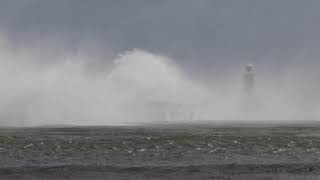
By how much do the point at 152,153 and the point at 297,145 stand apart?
41.9 ft

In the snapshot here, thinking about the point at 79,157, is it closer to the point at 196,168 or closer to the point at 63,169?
the point at 63,169

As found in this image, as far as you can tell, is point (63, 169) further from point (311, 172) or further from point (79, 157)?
point (311, 172)

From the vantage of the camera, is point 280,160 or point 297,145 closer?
point 280,160

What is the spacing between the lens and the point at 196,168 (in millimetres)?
34469

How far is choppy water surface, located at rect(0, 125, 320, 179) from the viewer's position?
32.6 metres

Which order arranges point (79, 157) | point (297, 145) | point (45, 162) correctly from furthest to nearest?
1. point (297, 145)
2. point (79, 157)
3. point (45, 162)

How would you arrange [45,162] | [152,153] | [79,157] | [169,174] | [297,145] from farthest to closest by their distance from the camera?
[297,145]
[152,153]
[79,157]
[45,162]
[169,174]

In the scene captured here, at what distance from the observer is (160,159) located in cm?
3906

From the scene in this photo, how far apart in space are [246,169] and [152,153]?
979 centimetres

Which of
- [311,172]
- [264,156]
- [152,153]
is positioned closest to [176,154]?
[152,153]

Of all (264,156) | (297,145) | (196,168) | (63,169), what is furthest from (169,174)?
(297,145)

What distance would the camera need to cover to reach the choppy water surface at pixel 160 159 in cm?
3259

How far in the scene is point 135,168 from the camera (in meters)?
34.8

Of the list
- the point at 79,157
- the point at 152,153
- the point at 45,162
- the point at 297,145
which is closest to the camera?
the point at 45,162
